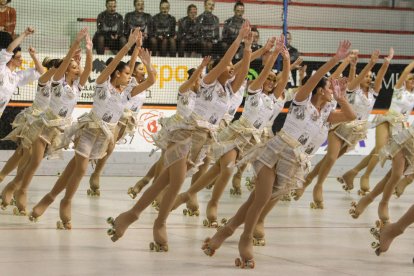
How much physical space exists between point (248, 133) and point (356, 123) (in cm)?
238

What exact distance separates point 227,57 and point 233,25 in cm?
853

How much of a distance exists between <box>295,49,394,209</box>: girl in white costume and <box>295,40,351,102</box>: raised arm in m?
3.87

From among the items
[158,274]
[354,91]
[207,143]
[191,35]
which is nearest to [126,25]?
[191,35]

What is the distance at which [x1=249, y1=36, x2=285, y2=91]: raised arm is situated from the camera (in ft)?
25.7

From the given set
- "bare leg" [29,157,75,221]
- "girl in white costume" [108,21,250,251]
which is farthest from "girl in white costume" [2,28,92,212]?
"girl in white costume" [108,21,250,251]

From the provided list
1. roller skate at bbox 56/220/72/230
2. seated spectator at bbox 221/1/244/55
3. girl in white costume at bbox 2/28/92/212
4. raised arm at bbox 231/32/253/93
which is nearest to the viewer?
raised arm at bbox 231/32/253/93

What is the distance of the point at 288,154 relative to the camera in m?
6.98

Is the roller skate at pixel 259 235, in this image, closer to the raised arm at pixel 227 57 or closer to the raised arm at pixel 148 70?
the raised arm at pixel 227 57

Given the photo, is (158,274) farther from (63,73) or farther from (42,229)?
(63,73)

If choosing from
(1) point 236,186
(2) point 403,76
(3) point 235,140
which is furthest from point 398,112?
(3) point 235,140

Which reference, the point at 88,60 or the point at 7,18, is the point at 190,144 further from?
the point at 7,18

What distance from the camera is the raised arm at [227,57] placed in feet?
24.1

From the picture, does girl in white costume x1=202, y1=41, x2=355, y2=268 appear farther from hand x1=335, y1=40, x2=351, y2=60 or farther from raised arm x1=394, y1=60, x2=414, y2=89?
raised arm x1=394, y1=60, x2=414, y2=89

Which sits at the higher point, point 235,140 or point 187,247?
point 235,140
